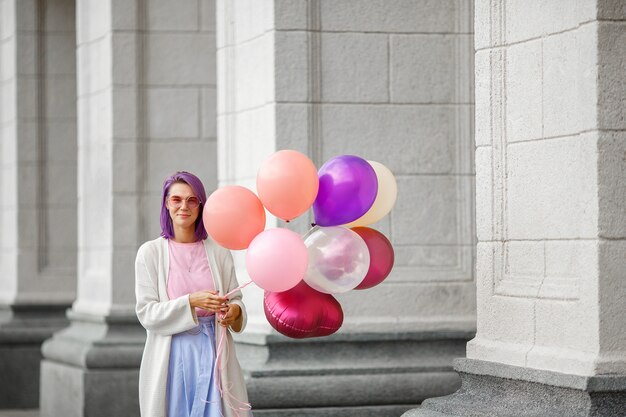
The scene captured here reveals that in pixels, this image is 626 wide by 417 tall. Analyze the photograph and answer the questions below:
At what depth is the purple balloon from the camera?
19.6ft

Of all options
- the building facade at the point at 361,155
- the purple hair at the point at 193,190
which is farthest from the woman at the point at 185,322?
the building facade at the point at 361,155

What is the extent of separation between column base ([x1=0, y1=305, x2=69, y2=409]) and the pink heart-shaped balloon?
7.91 meters

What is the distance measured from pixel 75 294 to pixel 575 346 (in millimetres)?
8661

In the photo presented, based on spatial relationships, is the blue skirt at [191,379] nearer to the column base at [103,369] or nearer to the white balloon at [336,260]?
the white balloon at [336,260]

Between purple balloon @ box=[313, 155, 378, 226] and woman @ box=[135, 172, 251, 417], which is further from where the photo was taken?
woman @ box=[135, 172, 251, 417]

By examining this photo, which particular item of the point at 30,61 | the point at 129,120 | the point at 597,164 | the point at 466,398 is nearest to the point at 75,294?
the point at 30,61

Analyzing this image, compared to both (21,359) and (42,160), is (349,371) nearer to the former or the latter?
(21,359)

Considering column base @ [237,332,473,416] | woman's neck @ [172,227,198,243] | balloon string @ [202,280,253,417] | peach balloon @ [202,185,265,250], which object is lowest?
column base @ [237,332,473,416]

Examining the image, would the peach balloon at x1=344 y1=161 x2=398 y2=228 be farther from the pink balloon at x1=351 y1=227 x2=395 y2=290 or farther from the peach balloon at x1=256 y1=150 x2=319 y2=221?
the peach balloon at x1=256 y1=150 x2=319 y2=221

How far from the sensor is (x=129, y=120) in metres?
11.0

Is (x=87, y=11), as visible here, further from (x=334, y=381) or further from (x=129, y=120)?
(x=334, y=381)

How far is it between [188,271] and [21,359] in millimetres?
7706

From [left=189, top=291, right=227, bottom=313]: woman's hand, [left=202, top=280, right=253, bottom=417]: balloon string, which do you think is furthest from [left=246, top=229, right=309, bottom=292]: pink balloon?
[left=202, top=280, right=253, bottom=417]: balloon string

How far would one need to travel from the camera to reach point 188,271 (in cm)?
638
